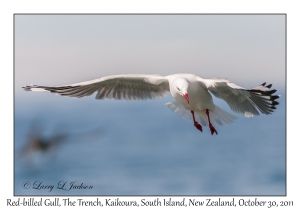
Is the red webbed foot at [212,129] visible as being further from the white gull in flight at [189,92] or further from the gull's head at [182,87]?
the gull's head at [182,87]

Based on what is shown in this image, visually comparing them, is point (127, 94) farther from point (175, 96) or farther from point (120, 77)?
point (175, 96)

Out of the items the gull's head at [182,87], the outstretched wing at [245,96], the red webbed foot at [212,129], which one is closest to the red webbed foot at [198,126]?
the red webbed foot at [212,129]

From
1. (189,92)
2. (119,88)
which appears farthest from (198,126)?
(119,88)

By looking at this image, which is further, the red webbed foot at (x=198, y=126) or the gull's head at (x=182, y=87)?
the red webbed foot at (x=198, y=126)

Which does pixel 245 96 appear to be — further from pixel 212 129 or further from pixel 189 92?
pixel 212 129

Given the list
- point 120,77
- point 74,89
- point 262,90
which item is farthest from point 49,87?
point 262,90

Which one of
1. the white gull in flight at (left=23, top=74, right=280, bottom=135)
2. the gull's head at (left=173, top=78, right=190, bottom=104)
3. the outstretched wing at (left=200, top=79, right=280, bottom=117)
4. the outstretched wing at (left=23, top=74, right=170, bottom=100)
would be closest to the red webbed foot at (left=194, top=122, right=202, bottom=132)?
the white gull in flight at (left=23, top=74, right=280, bottom=135)
